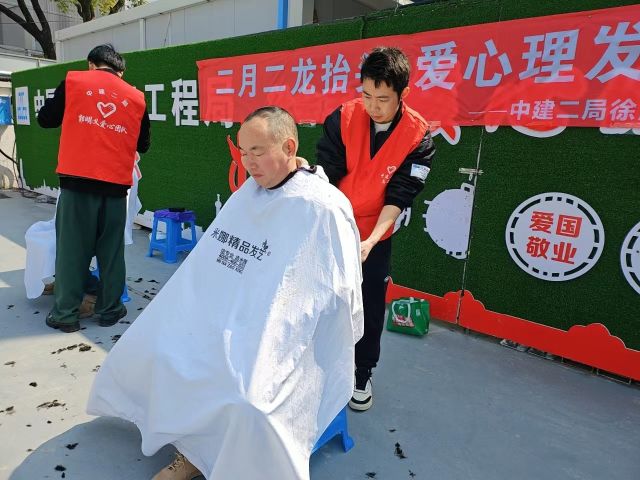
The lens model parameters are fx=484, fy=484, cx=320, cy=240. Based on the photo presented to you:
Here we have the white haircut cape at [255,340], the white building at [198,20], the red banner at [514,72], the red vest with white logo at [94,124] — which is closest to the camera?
the white haircut cape at [255,340]

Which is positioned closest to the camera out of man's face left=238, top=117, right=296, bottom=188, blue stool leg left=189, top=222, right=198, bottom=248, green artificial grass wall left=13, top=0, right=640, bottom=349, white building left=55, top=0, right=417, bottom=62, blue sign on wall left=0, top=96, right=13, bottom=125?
man's face left=238, top=117, right=296, bottom=188

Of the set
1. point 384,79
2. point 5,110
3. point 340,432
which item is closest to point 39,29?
point 5,110

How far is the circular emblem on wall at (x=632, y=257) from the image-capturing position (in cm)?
234

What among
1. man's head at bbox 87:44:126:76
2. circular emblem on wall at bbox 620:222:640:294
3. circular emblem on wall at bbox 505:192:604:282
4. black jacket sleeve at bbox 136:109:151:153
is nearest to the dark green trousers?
black jacket sleeve at bbox 136:109:151:153

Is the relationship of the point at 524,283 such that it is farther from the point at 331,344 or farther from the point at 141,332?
the point at 141,332

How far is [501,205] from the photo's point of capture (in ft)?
9.00

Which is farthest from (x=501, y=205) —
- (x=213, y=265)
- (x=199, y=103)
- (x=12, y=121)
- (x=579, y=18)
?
(x=12, y=121)

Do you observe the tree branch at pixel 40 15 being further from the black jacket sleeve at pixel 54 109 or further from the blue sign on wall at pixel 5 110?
the black jacket sleeve at pixel 54 109

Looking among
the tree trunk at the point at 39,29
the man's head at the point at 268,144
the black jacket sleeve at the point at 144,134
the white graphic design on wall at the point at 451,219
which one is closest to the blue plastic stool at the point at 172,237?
the black jacket sleeve at the point at 144,134

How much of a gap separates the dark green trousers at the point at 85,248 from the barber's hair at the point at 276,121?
167 cm

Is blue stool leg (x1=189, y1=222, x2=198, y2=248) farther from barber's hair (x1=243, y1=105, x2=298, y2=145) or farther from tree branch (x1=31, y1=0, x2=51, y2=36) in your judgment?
tree branch (x1=31, y1=0, x2=51, y2=36)

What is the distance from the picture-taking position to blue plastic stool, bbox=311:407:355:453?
1.73 metres

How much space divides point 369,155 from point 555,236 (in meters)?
1.29

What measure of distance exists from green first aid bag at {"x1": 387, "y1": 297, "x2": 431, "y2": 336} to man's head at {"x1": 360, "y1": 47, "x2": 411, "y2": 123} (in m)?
1.43
